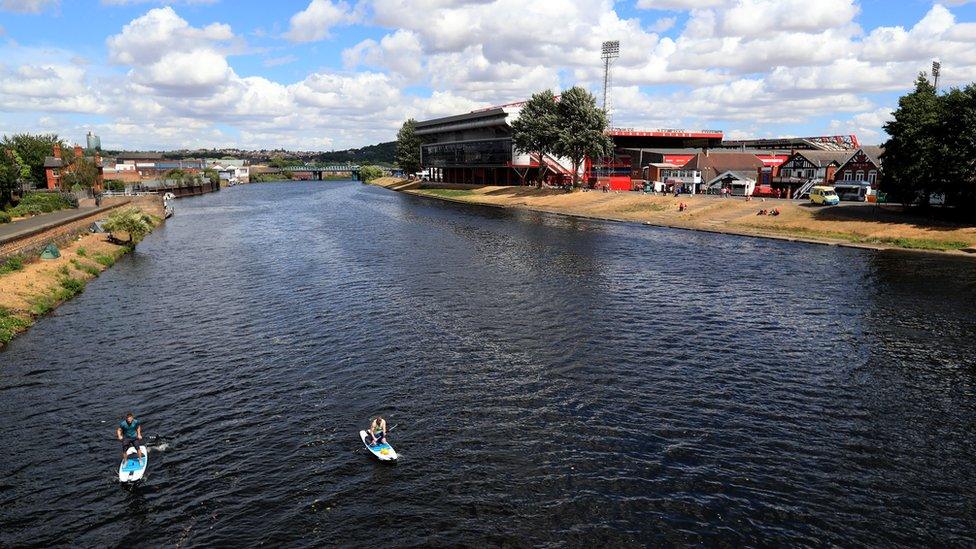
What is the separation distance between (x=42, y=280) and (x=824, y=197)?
10770 centimetres

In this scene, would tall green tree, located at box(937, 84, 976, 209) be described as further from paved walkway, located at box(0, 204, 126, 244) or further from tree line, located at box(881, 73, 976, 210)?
paved walkway, located at box(0, 204, 126, 244)

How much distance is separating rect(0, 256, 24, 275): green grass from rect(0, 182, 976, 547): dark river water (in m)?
5.89

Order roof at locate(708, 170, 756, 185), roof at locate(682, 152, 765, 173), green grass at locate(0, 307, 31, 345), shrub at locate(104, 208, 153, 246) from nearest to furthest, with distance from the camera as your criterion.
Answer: green grass at locate(0, 307, 31, 345)
shrub at locate(104, 208, 153, 246)
roof at locate(708, 170, 756, 185)
roof at locate(682, 152, 765, 173)

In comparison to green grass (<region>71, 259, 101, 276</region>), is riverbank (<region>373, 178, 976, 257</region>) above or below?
above

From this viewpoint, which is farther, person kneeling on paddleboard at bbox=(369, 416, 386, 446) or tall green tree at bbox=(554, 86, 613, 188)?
tall green tree at bbox=(554, 86, 613, 188)

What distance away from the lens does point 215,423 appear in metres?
28.3

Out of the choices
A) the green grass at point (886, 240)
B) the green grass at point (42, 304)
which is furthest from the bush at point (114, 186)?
the green grass at point (886, 240)

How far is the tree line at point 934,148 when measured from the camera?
7412 cm

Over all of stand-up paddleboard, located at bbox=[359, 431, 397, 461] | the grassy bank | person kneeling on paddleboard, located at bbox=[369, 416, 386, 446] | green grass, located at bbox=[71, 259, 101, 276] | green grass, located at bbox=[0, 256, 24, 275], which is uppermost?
the grassy bank

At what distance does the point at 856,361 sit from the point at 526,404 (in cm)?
2110

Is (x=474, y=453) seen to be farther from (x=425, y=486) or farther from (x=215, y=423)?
(x=215, y=423)

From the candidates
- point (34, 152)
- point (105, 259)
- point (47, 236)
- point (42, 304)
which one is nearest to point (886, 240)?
point (42, 304)

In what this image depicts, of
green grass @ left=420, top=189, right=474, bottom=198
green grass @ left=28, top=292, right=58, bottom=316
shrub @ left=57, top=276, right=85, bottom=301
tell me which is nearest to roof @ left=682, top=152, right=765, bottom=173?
green grass @ left=420, top=189, right=474, bottom=198

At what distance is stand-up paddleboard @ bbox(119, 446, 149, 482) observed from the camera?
23234 millimetres
